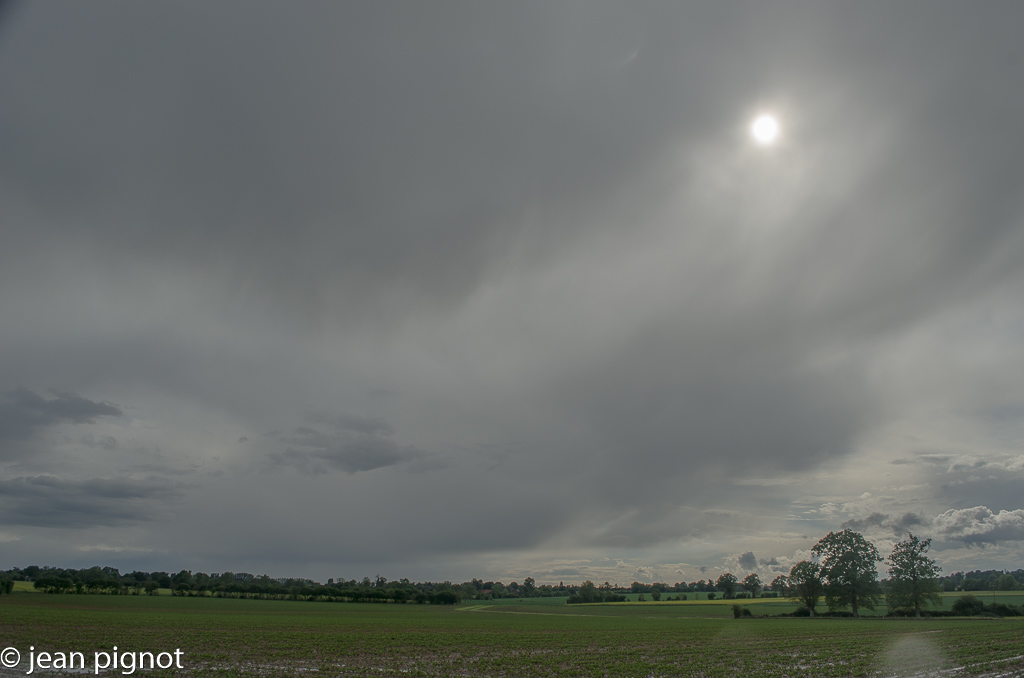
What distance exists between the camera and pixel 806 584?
106 metres

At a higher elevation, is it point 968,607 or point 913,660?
point 913,660

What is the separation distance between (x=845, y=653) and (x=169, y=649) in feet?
152

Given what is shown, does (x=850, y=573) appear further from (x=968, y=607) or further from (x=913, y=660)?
(x=913, y=660)

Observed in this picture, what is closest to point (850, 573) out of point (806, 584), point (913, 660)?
point (806, 584)

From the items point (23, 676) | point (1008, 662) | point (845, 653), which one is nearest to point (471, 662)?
point (23, 676)

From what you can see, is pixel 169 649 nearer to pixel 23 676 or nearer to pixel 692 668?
pixel 23 676

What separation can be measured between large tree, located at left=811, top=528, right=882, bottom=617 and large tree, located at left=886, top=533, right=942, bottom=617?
3.22m

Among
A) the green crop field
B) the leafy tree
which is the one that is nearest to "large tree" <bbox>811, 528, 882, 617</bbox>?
the leafy tree

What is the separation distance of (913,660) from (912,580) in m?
82.5

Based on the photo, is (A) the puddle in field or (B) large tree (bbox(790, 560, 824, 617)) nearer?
(A) the puddle in field

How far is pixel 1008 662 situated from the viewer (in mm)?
30078

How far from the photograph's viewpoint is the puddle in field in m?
27.5

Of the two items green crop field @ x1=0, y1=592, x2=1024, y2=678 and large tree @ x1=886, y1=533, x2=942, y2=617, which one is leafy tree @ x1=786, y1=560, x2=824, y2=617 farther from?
green crop field @ x1=0, y1=592, x2=1024, y2=678

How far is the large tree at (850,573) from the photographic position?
328ft
